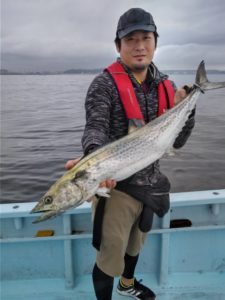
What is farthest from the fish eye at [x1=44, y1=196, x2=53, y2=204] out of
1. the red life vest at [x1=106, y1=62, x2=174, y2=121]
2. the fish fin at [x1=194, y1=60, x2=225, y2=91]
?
the fish fin at [x1=194, y1=60, x2=225, y2=91]

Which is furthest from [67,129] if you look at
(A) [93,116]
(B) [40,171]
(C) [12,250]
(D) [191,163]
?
(A) [93,116]

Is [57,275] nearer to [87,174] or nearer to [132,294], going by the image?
[132,294]

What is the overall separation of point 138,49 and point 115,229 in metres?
1.81

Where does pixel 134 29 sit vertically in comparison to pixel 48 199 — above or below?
above

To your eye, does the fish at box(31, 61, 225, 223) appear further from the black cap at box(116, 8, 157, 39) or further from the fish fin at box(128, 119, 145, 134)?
the black cap at box(116, 8, 157, 39)

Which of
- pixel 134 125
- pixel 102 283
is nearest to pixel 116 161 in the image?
pixel 134 125

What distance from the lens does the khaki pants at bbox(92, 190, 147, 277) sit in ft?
10.6

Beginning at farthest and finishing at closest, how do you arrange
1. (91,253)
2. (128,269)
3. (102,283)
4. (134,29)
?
(91,253) → (128,269) → (102,283) → (134,29)

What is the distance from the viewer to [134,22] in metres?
3.26

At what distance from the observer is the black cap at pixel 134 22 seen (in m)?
3.24

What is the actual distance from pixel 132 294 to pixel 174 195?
4.44 feet

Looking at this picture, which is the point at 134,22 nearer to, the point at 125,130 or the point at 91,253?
the point at 125,130

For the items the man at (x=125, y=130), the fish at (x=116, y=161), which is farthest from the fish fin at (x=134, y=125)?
the man at (x=125, y=130)

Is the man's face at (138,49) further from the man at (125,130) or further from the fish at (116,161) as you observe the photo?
the fish at (116,161)
